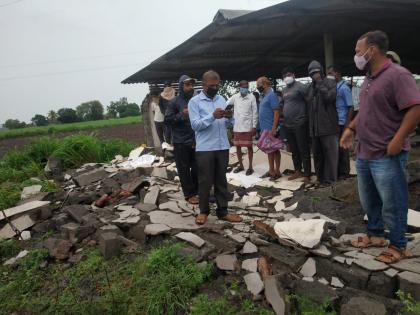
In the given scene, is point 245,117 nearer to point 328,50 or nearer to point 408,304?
point 328,50

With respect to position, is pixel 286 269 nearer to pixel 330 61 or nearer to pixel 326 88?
pixel 326 88

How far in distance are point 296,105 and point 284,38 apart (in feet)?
10.9

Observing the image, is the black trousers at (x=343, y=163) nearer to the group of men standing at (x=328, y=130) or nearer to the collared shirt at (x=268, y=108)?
the group of men standing at (x=328, y=130)

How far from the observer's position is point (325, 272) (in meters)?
3.22

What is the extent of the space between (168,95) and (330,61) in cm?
364

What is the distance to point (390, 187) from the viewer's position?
2916 mm

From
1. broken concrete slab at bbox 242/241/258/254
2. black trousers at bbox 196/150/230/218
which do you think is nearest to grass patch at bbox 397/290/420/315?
broken concrete slab at bbox 242/241/258/254

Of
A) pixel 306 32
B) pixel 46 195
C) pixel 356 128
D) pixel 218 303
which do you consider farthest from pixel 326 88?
pixel 46 195

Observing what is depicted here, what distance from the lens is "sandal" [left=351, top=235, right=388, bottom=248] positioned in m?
3.39

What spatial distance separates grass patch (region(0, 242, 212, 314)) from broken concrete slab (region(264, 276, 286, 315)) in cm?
59

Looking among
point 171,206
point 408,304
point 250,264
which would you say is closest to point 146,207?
Answer: point 171,206

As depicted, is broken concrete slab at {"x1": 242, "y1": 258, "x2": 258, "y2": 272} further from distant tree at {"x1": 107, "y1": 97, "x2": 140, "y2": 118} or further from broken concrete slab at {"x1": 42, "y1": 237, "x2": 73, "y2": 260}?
distant tree at {"x1": 107, "y1": 97, "x2": 140, "y2": 118}

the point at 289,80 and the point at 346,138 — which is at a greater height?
the point at 289,80

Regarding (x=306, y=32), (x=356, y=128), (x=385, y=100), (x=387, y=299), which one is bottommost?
(x=387, y=299)
